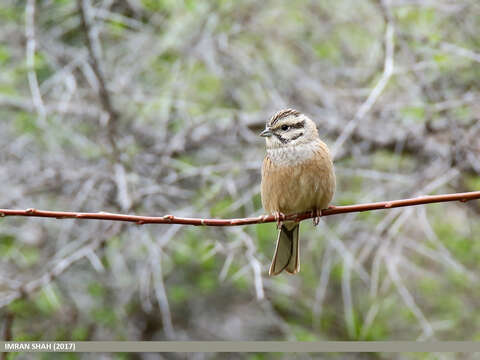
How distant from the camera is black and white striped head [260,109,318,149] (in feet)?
10.7

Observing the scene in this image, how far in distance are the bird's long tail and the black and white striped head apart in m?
0.53

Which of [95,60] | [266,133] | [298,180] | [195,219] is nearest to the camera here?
[195,219]

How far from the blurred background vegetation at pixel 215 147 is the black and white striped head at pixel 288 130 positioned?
955 millimetres

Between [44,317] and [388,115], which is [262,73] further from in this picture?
[44,317]

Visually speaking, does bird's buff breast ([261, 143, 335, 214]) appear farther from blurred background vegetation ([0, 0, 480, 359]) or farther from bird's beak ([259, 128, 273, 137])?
blurred background vegetation ([0, 0, 480, 359])

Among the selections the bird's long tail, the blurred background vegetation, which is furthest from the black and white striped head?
the blurred background vegetation

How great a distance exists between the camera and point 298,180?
123 inches

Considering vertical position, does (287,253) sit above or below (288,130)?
below

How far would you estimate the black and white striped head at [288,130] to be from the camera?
10.7 feet

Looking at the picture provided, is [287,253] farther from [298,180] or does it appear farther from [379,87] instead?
[379,87]

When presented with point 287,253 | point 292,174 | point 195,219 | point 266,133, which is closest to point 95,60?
point 266,133

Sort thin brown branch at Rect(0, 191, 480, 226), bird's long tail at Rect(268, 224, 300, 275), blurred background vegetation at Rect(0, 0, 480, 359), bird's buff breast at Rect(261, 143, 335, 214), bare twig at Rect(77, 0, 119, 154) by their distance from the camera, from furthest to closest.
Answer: blurred background vegetation at Rect(0, 0, 480, 359)
bare twig at Rect(77, 0, 119, 154)
bird's long tail at Rect(268, 224, 300, 275)
bird's buff breast at Rect(261, 143, 335, 214)
thin brown branch at Rect(0, 191, 480, 226)

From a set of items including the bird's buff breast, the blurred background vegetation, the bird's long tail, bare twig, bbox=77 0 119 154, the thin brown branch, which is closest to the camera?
the thin brown branch

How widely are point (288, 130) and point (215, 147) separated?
2.03 m
